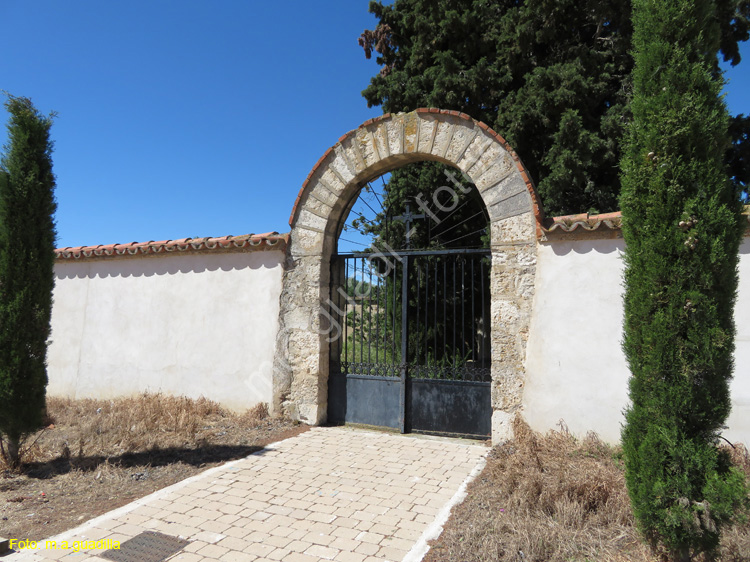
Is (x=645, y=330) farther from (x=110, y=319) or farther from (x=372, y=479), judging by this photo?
(x=110, y=319)

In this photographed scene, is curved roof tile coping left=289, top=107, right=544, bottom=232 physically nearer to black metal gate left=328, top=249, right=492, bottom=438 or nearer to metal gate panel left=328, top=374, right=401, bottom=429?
black metal gate left=328, top=249, right=492, bottom=438

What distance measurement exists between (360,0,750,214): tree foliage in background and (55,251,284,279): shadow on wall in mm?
3841

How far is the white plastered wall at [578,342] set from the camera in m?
4.71

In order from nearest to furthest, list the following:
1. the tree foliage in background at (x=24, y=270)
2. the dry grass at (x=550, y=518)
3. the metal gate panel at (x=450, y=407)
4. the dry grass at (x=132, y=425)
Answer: the dry grass at (x=550, y=518)
the tree foliage in background at (x=24, y=270)
the dry grass at (x=132, y=425)
the metal gate panel at (x=450, y=407)

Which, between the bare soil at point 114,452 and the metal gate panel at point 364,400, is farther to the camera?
the metal gate panel at point 364,400

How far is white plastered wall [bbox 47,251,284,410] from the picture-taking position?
A: 21.1 ft

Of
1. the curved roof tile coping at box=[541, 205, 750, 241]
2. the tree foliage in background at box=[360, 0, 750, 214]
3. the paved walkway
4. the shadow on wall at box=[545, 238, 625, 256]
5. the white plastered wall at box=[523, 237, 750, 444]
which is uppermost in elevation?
the tree foliage in background at box=[360, 0, 750, 214]

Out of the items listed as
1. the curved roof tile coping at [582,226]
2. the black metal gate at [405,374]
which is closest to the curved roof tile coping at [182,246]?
the black metal gate at [405,374]

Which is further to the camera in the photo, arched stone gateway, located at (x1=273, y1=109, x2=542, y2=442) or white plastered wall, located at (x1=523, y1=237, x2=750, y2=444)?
arched stone gateway, located at (x1=273, y1=109, x2=542, y2=442)

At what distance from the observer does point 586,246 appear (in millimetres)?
4910

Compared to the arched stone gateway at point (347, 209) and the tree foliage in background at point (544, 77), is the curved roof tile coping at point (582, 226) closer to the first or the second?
the arched stone gateway at point (347, 209)

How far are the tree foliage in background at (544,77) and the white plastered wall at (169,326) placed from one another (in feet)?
13.9

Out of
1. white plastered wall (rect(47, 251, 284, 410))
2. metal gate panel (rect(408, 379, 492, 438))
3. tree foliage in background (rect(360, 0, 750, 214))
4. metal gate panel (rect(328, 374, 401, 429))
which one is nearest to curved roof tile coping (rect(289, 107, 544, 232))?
white plastered wall (rect(47, 251, 284, 410))

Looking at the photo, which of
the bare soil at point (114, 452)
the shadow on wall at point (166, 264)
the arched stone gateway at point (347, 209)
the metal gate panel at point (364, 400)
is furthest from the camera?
the shadow on wall at point (166, 264)
